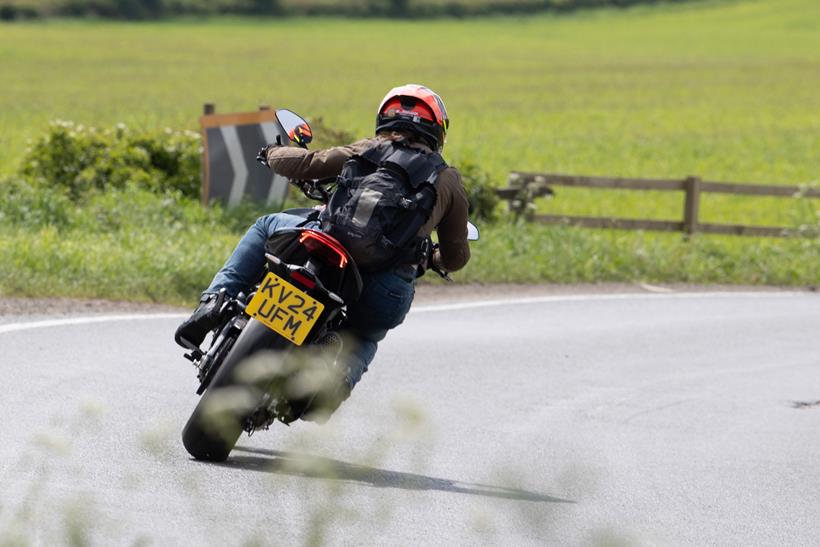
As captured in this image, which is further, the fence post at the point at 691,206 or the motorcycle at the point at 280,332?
the fence post at the point at 691,206

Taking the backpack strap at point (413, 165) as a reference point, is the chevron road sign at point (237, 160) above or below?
below

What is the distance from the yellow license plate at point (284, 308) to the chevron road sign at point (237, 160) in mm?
9269

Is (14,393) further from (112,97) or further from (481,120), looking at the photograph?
(112,97)

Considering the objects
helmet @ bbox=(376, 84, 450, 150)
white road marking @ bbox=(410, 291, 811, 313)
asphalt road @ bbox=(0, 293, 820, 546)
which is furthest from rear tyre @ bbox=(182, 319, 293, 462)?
white road marking @ bbox=(410, 291, 811, 313)

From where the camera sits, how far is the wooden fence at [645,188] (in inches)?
760

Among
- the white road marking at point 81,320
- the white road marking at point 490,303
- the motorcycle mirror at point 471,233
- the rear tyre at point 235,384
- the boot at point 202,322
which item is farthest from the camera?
the white road marking at point 490,303

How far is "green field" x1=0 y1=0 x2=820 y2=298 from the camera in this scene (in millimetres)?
20016

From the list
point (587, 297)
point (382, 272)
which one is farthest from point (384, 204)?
point (587, 297)

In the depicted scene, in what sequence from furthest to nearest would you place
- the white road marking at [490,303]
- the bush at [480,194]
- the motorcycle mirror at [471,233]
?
the bush at [480,194] → the white road marking at [490,303] → the motorcycle mirror at [471,233]

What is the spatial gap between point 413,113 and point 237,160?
942 cm

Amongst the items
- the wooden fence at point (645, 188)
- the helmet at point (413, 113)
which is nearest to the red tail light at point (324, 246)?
the helmet at point (413, 113)

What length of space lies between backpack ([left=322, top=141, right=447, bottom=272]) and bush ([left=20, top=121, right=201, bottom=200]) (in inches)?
387

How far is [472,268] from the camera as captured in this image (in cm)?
1586

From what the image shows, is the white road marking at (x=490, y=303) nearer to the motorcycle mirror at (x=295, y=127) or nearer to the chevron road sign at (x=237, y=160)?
the chevron road sign at (x=237, y=160)
